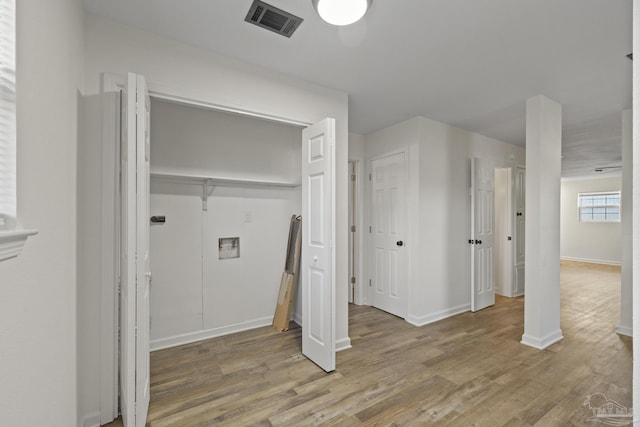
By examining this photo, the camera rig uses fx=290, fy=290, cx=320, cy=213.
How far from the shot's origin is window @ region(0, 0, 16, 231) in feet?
2.38

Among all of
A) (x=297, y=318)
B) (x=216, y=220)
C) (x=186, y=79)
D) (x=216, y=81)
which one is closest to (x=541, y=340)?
(x=297, y=318)

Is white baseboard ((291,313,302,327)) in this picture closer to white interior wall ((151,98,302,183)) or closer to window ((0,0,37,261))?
white interior wall ((151,98,302,183))

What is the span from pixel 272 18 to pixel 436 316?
3645 mm

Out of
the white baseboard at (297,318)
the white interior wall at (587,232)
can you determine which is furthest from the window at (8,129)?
the white interior wall at (587,232)

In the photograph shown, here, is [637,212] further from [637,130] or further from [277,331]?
[277,331]

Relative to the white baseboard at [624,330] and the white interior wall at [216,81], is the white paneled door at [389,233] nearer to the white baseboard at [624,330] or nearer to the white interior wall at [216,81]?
the white interior wall at [216,81]

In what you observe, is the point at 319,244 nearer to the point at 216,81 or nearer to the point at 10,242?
the point at 216,81

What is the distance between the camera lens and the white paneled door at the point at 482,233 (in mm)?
3986

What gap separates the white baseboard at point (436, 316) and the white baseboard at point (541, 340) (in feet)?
3.00

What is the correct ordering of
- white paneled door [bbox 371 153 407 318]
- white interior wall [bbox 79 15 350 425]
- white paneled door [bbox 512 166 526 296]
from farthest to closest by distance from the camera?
white paneled door [bbox 512 166 526 296]
white paneled door [bbox 371 153 407 318]
white interior wall [bbox 79 15 350 425]

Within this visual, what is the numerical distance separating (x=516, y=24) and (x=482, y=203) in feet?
8.99

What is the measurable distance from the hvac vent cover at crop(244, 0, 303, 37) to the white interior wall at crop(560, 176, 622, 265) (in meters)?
10.2

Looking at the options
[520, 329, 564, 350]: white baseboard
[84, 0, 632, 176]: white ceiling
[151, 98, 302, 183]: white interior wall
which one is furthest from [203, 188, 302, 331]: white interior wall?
[520, 329, 564, 350]: white baseboard

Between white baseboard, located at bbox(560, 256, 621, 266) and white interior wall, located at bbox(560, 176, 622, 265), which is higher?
white interior wall, located at bbox(560, 176, 622, 265)
